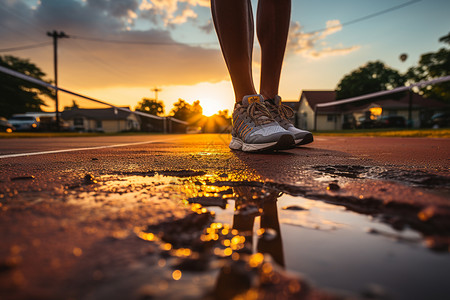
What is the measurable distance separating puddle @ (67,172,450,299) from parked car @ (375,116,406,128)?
27507 mm

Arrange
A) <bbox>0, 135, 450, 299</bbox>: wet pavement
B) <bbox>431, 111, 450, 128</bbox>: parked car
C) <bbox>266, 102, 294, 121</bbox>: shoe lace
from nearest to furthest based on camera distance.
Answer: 1. <bbox>0, 135, 450, 299</bbox>: wet pavement
2. <bbox>266, 102, 294, 121</bbox>: shoe lace
3. <bbox>431, 111, 450, 128</bbox>: parked car

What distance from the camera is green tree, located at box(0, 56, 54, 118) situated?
2959cm

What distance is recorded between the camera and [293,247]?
0.36 meters

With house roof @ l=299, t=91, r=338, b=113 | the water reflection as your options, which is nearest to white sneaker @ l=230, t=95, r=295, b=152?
the water reflection

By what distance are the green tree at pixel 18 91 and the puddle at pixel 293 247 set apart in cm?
3698

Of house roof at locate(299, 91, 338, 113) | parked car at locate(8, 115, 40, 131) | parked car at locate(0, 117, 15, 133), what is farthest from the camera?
house roof at locate(299, 91, 338, 113)

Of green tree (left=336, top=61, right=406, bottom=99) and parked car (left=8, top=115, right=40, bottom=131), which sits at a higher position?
green tree (left=336, top=61, right=406, bottom=99)

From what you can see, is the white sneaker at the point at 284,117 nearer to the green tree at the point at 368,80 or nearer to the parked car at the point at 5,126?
the parked car at the point at 5,126

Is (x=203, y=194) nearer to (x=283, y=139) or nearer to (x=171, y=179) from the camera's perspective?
(x=171, y=179)

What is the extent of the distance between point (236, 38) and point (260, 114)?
0.56m

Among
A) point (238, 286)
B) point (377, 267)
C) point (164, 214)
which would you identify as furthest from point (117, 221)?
point (377, 267)

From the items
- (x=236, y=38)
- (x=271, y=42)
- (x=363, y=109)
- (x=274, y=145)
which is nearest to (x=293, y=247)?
(x=274, y=145)

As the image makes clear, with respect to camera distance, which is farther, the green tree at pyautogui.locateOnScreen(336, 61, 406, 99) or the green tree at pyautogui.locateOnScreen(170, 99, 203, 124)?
the green tree at pyautogui.locateOnScreen(170, 99, 203, 124)

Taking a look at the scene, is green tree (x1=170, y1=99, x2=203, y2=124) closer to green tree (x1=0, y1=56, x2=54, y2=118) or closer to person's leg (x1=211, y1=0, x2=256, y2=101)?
green tree (x1=0, y1=56, x2=54, y2=118)
